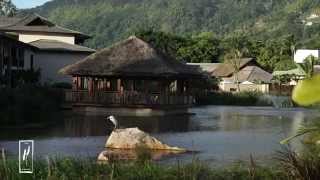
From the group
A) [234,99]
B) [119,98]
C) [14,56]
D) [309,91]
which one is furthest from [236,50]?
[309,91]

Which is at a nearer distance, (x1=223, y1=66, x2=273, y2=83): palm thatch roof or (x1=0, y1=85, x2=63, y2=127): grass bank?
(x1=0, y1=85, x2=63, y2=127): grass bank

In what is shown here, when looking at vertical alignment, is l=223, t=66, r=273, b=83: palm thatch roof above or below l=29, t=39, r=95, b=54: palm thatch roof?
below


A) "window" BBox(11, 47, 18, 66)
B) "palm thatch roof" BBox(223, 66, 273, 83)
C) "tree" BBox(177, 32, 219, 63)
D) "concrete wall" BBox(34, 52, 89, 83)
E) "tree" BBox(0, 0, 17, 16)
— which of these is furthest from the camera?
"tree" BBox(177, 32, 219, 63)

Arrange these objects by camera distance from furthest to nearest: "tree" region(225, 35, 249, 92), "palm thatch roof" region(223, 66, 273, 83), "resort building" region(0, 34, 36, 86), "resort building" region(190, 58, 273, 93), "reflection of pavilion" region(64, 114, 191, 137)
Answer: "tree" region(225, 35, 249, 92)
"palm thatch roof" region(223, 66, 273, 83)
"resort building" region(190, 58, 273, 93)
"resort building" region(0, 34, 36, 86)
"reflection of pavilion" region(64, 114, 191, 137)

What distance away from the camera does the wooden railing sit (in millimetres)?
43716

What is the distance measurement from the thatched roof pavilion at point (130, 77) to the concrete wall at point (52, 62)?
30.9 ft

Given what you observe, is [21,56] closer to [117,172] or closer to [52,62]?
[52,62]

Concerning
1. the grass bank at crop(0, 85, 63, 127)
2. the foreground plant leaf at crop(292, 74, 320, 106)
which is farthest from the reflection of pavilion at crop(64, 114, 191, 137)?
the foreground plant leaf at crop(292, 74, 320, 106)

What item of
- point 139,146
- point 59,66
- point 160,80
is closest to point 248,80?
point 59,66

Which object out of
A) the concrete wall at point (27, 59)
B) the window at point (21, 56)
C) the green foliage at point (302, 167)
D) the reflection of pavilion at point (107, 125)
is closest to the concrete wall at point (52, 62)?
the concrete wall at point (27, 59)

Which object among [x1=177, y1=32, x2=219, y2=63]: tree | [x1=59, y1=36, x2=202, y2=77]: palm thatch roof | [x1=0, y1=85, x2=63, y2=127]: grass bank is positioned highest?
[x1=177, y1=32, x2=219, y2=63]: tree

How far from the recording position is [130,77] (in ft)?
148

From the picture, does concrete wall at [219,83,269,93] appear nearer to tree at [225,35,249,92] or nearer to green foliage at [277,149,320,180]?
tree at [225,35,249,92]

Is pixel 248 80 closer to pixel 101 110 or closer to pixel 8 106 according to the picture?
pixel 101 110
